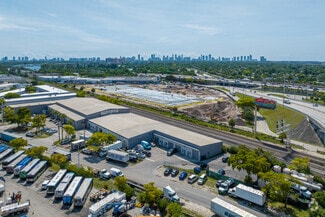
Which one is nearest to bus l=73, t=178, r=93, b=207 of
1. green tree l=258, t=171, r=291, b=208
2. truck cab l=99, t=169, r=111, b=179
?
truck cab l=99, t=169, r=111, b=179

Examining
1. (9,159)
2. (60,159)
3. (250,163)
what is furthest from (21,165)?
(250,163)

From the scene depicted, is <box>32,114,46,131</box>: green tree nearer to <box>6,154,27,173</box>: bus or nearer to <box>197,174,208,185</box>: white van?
<box>6,154,27,173</box>: bus

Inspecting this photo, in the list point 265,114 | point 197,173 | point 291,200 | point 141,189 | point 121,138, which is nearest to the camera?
point 291,200

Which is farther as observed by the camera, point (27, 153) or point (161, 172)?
point (27, 153)

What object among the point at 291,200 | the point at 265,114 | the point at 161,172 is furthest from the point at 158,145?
the point at 265,114

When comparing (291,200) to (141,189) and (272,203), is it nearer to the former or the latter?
(272,203)

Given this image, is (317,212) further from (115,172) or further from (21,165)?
(21,165)

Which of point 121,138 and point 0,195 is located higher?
point 121,138
